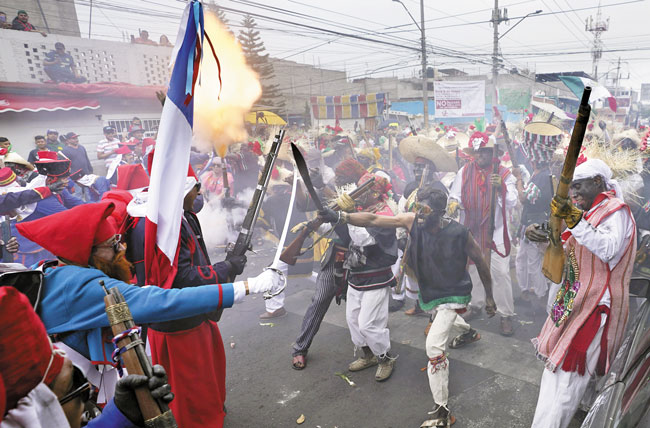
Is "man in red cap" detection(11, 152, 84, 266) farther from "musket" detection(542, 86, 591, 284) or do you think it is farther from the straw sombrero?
the straw sombrero

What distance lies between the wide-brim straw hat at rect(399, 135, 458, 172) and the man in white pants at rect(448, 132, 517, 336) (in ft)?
3.31

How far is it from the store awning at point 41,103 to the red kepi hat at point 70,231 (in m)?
17.4

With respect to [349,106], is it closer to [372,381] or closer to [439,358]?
[372,381]

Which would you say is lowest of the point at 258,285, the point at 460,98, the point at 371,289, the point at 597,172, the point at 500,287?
the point at 500,287

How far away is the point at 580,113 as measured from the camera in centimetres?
207

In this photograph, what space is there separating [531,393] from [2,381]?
13.5ft

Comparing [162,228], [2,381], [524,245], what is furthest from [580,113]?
[524,245]

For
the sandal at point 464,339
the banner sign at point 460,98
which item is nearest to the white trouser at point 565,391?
the sandal at point 464,339

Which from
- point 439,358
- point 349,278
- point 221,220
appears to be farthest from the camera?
point 221,220

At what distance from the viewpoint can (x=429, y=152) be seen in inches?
277

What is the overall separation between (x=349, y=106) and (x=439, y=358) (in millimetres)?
17690

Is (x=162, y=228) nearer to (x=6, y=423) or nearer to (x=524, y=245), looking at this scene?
(x=6, y=423)

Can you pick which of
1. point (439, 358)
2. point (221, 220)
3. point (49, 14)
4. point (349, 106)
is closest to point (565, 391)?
point (439, 358)

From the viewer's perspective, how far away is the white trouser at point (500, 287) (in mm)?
5211
